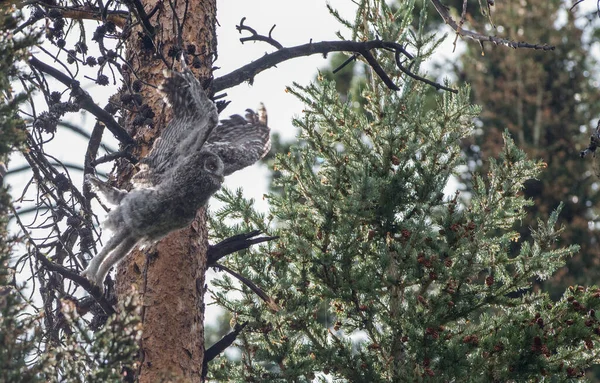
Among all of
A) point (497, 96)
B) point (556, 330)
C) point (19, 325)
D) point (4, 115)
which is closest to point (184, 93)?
point (4, 115)

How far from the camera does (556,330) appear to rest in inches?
214

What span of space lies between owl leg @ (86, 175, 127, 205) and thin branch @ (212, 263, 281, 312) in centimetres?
70

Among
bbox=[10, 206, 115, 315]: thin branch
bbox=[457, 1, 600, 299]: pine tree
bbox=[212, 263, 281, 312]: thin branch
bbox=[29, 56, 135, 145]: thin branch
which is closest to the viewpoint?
bbox=[10, 206, 115, 315]: thin branch

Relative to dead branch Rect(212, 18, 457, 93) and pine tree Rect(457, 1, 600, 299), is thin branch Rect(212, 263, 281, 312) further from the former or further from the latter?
pine tree Rect(457, 1, 600, 299)

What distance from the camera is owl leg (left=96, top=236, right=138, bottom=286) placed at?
4.69 metres

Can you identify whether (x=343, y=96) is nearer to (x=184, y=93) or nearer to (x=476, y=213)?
(x=476, y=213)

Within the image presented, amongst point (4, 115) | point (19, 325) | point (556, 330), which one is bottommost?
point (19, 325)

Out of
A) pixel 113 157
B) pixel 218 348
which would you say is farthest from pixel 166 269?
pixel 113 157

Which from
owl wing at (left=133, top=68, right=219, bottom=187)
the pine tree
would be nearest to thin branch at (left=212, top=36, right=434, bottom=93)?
owl wing at (left=133, top=68, right=219, bottom=187)

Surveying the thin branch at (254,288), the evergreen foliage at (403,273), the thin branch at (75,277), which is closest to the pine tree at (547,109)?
the evergreen foliage at (403,273)

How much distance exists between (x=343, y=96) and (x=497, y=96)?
117 inches

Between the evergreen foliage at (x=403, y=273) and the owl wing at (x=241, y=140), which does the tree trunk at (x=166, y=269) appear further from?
the evergreen foliage at (x=403, y=273)

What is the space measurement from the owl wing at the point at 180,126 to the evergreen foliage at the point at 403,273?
109 centimetres

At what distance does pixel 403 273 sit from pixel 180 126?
1905 millimetres
